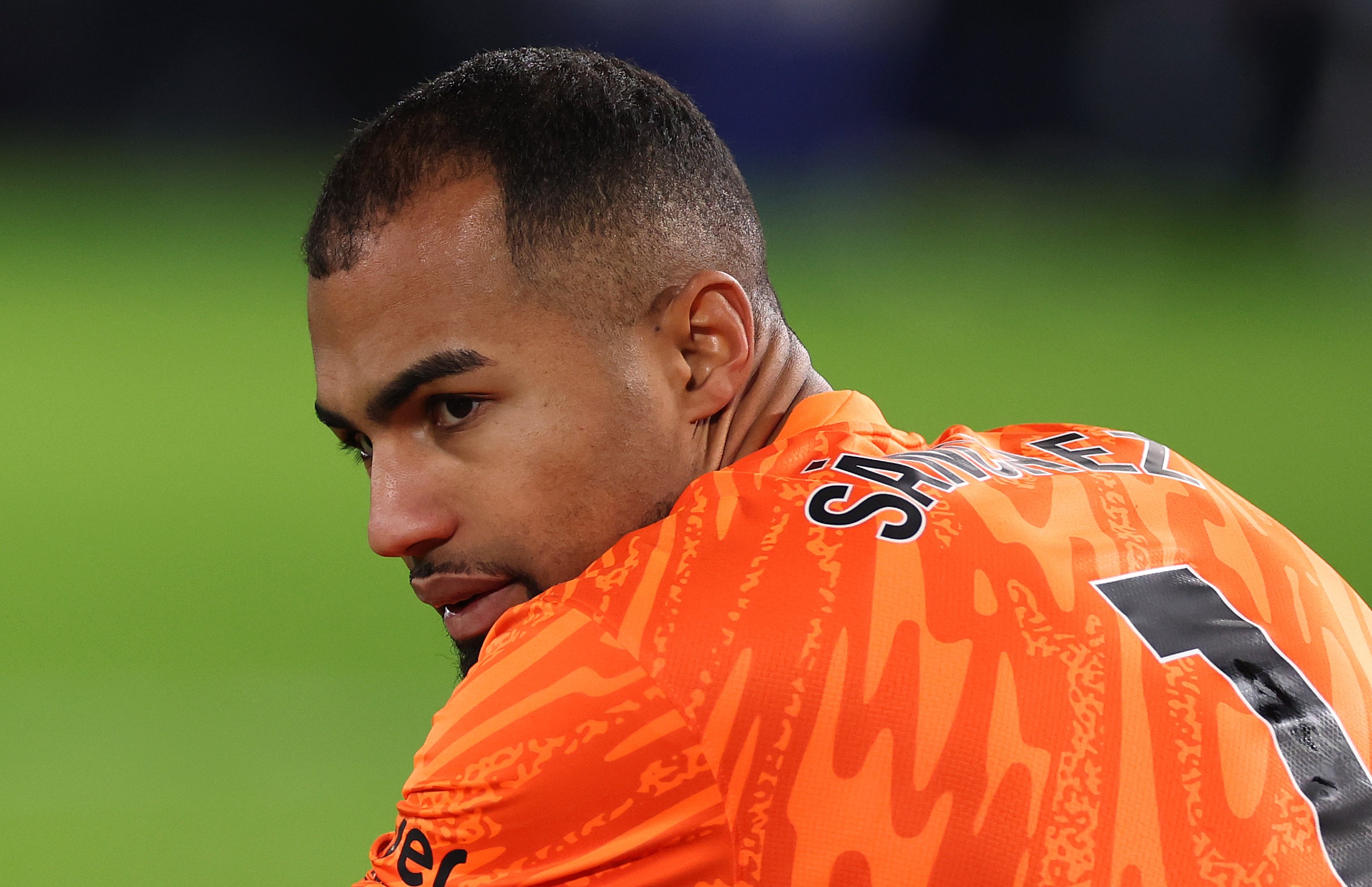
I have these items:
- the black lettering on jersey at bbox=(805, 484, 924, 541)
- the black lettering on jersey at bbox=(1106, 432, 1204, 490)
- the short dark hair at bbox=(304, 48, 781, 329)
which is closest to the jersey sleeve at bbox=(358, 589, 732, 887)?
the black lettering on jersey at bbox=(805, 484, 924, 541)

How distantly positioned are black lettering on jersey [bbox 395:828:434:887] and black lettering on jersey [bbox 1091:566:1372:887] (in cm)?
51

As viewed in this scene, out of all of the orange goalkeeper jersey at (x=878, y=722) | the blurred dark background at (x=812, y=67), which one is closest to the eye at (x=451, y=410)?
the orange goalkeeper jersey at (x=878, y=722)

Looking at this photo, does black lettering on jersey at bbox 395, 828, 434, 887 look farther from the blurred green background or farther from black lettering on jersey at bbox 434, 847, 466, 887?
the blurred green background

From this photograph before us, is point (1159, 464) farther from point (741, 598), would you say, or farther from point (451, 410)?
point (451, 410)

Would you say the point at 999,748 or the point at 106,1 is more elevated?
the point at 106,1

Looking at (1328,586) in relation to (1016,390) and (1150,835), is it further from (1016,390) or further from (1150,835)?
(1016,390)

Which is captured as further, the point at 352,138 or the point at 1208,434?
the point at 1208,434

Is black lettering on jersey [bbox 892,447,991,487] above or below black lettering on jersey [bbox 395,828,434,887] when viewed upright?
above

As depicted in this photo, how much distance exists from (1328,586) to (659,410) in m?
0.59

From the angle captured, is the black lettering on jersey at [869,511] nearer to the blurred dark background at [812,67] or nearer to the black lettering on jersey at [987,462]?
the black lettering on jersey at [987,462]

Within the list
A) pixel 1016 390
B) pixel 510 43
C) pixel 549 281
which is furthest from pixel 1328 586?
pixel 510 43

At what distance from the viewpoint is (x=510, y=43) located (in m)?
4.32

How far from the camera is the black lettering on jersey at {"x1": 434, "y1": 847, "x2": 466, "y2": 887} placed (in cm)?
93

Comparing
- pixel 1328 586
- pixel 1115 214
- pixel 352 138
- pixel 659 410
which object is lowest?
pixel 1328 586
